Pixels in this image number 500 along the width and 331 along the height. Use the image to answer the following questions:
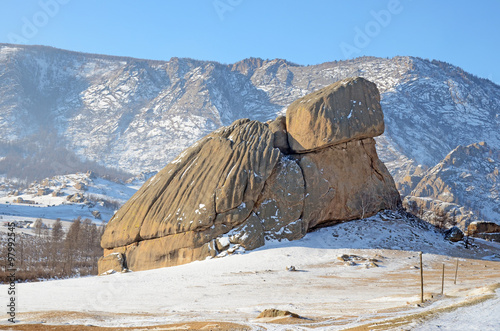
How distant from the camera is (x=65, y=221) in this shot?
163 meters

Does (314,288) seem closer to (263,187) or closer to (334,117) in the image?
(263,187)

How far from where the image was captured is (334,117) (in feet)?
156

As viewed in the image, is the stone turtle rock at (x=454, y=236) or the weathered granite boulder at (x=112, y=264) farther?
the stone turtle rock at (x=454, y=236)

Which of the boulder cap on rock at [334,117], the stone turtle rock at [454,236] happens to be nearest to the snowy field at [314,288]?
the stone turtle rock at [454,236]

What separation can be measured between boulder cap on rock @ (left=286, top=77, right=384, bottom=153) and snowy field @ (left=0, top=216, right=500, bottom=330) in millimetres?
8754

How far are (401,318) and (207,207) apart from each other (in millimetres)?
24763

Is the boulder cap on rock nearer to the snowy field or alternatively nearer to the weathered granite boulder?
the snowy field

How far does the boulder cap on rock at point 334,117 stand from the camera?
4738cm

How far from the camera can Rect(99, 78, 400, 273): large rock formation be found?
138 feet

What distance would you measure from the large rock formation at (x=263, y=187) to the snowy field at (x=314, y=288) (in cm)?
234

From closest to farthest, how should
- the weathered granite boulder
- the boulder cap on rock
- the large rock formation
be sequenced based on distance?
the large rock formation < the weathered granite boulder < the boulder cap on rock

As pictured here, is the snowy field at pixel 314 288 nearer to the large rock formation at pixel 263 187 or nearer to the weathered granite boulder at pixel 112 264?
the large rock formation at pixel 263 187

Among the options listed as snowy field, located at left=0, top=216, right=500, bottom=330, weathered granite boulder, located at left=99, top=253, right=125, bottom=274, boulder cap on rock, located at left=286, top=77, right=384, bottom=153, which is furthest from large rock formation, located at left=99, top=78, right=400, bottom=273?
snowy field, located at left=0, top=216, right=500, bottom=330

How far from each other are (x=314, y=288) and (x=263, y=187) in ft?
48.7
